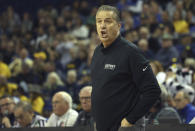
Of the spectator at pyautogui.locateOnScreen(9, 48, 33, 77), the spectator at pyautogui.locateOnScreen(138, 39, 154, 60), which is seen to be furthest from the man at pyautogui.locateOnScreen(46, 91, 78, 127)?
the spectator at pyautogui.locateOnScreen(9, 48, 33, 77)

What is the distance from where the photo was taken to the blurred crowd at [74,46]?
1038cm

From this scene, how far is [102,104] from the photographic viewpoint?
11.9 ft

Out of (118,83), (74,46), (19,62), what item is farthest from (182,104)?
(19,62)

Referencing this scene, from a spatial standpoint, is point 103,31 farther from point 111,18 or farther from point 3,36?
point 3,36

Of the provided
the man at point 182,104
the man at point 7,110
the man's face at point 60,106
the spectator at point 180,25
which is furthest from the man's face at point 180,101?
the spectator at point 180,25

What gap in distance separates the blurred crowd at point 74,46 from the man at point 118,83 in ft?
13.9

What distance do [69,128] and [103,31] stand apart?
2.16m

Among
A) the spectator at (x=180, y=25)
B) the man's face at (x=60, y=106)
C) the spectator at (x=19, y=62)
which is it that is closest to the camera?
the man's face at (x=60, y=106)

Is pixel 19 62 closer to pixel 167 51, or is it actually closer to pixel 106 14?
pixel 167 51

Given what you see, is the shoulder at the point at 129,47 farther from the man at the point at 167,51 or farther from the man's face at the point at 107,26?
the man at the point at 167,51

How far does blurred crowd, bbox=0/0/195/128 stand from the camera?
10.4 metres

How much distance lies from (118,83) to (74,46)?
10212 millimetres

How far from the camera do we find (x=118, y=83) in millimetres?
3607

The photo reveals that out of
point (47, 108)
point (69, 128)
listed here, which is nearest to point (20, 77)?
point (47, 108)
